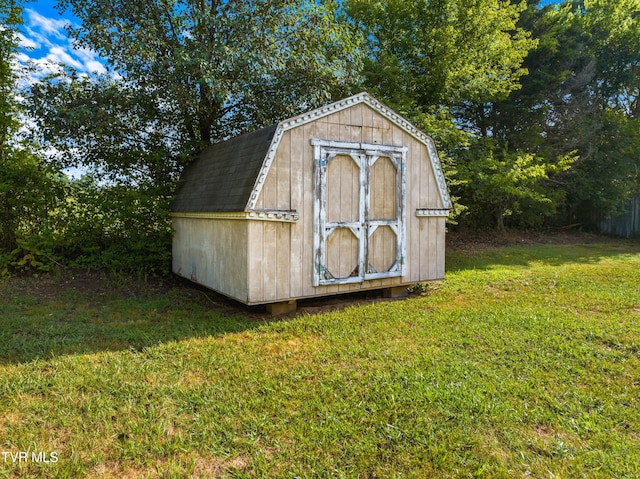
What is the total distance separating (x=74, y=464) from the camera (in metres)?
2.07

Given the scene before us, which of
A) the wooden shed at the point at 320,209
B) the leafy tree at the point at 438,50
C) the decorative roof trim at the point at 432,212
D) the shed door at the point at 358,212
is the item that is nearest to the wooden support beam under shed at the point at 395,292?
the wooden shed at the point at 320,209

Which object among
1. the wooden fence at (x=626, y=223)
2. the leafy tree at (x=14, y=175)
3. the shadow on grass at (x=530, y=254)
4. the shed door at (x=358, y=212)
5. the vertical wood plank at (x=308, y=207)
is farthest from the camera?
the wooden fence at (x=626, y=223)

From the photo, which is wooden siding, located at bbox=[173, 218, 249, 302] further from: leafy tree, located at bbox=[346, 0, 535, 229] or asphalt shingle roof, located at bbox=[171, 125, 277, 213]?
leafy tree, located at bbox=[346, 0, 535, 229]

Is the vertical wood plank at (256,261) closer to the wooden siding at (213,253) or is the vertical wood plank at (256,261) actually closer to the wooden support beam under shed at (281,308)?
the wooden siding at (213,253)

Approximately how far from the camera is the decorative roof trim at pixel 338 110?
15.1ft

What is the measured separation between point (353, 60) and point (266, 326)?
23.5 feet

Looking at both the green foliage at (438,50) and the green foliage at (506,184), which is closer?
the green foliage at (506,184)

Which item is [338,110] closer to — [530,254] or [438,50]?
[438,50]

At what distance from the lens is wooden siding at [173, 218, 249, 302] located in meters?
4.75

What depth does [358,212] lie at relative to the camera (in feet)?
17.6

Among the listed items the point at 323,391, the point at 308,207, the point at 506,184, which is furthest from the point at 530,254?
the point at 323,391

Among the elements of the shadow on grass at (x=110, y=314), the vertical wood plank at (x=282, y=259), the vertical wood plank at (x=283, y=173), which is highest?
the vertical wood plank at (x=283, y=173)

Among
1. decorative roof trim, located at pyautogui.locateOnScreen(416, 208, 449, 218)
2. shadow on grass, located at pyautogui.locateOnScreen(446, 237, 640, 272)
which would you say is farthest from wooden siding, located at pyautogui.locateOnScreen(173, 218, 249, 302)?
shadow on grass, located at pyautogui.locateOnScreen(446, 237, 640, 272)

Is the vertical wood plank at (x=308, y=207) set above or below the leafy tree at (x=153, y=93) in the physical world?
below
